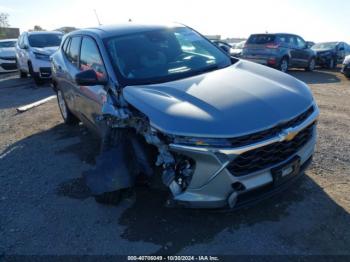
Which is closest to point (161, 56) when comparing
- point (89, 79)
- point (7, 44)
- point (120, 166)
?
point (89, 79)

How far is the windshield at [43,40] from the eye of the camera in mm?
11672

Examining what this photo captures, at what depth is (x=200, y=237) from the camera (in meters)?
2.94

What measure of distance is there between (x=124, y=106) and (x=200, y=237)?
142 centimetres

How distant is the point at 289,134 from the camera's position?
2.82m

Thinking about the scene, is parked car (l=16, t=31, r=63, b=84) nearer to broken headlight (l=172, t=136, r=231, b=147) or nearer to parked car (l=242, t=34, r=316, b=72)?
parked car (l=242, t=34, r=316, b=72)

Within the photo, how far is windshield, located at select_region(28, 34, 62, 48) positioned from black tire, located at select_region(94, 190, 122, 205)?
383 inches

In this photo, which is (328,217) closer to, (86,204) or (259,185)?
(259,185)

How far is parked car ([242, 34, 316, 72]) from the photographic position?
44.2 feet

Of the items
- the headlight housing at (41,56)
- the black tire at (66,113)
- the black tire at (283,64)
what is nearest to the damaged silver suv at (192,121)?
the black tire at (66,113)

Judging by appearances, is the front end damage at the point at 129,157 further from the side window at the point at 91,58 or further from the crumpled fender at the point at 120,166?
the side window at the point at 91,58

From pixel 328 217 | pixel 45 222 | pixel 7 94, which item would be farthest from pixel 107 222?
pixel 7 94

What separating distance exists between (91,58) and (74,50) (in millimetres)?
1020

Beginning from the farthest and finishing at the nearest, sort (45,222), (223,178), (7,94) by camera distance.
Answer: (7,94)
(45,222)
(223,178)

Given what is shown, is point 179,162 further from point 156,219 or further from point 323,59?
point 323,59
